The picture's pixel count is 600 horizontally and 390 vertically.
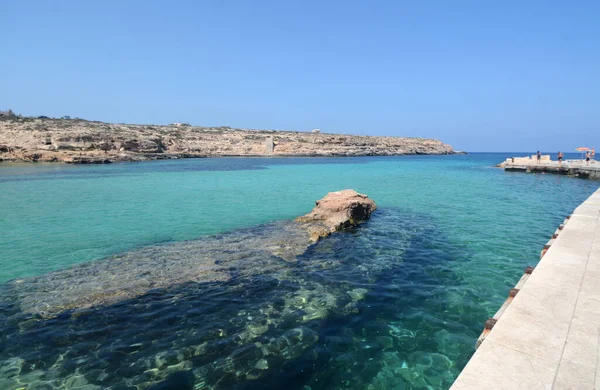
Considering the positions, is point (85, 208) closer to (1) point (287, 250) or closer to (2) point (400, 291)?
(1) point (287, 250)

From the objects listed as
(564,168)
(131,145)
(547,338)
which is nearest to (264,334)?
(547,338)

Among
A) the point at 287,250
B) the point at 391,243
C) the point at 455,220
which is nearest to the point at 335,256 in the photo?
the point at 287,250

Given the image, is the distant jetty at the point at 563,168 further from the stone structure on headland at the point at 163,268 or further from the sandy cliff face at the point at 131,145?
the sandy cliff face at the point at 131,145

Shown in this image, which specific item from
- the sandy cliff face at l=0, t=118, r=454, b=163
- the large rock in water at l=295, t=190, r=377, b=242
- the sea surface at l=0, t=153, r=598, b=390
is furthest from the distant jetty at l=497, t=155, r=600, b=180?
the sandy cliff face at l=0, t=118, r=454, b=163

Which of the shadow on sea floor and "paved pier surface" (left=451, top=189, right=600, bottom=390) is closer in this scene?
"paved pier surface" (left=451, top=189, right=600, bottom=390)

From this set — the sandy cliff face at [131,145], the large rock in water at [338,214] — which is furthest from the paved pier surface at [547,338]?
the sandy cliff face at [131,145]

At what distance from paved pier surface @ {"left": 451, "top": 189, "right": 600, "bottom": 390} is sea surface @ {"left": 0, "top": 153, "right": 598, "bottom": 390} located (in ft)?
2.82

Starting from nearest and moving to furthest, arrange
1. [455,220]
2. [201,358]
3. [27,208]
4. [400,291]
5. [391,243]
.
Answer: [201,358], [400,291], [391,243], [455,220], [27,208]

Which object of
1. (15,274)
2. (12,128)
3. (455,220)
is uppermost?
(12,128)

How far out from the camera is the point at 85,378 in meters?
4.34

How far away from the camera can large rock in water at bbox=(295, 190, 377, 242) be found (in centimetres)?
1214

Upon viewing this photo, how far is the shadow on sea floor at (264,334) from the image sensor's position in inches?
173

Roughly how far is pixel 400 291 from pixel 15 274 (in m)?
9.78

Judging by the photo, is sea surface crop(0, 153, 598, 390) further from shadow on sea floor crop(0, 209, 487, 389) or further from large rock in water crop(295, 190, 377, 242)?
large rock in water crop(295, 190, 377, 242)
